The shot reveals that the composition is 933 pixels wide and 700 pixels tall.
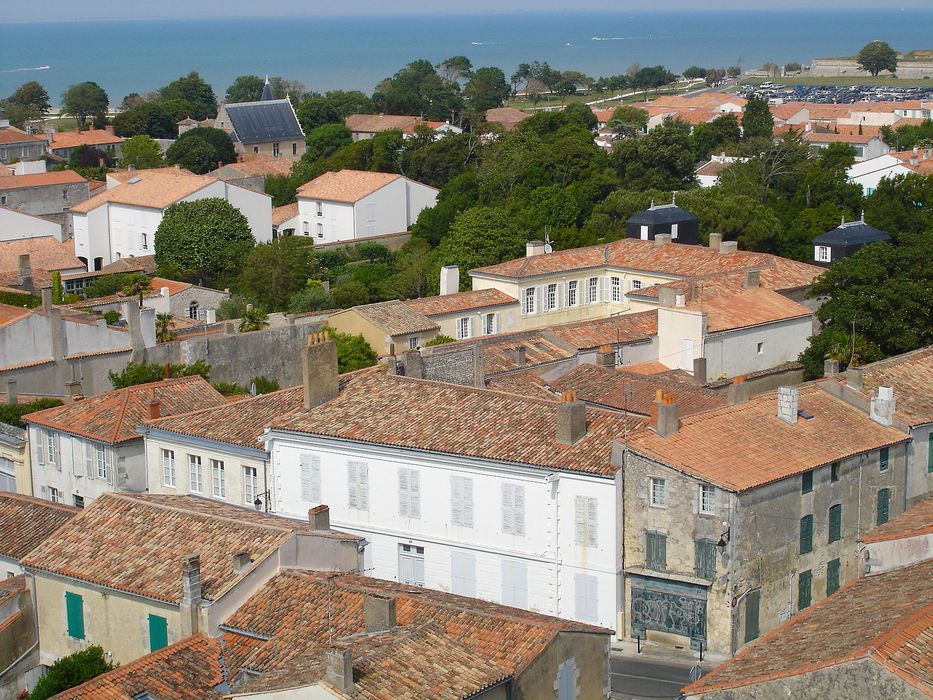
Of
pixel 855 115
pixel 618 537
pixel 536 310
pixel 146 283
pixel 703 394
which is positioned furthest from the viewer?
pixel 855 115

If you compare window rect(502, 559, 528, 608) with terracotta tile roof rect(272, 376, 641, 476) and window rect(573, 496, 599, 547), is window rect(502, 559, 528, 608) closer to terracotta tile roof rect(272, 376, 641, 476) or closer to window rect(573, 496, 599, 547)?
window rect(573, 496, 599, 547)

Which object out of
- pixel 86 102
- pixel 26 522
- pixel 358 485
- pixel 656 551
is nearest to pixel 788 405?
pixel 656 551

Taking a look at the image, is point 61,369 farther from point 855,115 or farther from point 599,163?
point 855,115

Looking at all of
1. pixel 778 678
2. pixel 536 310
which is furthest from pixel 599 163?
pixel 778 678

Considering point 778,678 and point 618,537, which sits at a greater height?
point 778,678

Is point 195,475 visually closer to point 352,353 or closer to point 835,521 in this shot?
point 352,353
